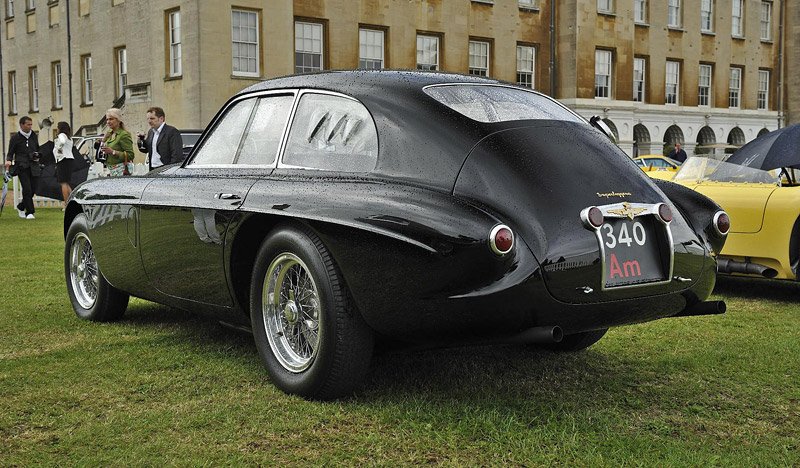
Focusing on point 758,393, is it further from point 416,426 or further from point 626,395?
point 416,426

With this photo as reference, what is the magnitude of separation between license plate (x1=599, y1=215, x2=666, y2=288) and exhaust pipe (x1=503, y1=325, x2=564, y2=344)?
375 mm

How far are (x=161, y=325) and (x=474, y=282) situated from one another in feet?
10.7

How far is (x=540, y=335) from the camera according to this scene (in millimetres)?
3967

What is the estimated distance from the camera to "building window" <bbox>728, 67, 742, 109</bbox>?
42906mm

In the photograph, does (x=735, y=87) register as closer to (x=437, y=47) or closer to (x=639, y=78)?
(x=639, y=78)

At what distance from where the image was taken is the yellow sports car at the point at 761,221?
774 cm

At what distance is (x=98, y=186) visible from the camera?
6.44 metres

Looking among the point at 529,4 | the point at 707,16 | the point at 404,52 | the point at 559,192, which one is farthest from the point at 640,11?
the point at 559,192

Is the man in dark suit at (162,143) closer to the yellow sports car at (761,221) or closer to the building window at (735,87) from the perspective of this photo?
the yellow sports car at (761,221)

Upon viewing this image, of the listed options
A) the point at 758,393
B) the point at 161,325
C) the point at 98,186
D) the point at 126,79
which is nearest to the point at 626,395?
the point at 758,393

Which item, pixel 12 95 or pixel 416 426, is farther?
pixel 12 95

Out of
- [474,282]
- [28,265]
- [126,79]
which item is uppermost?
[126,79]

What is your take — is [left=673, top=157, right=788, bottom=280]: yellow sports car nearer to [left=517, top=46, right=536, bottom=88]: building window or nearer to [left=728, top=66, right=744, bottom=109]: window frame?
[left=517, top=46, right=536, bottom=88]: building window

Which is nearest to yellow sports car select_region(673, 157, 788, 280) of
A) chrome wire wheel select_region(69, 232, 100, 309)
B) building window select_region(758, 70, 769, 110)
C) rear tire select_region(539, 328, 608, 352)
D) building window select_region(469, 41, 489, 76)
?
rear tire select_region(539, 328, 608, 352)
